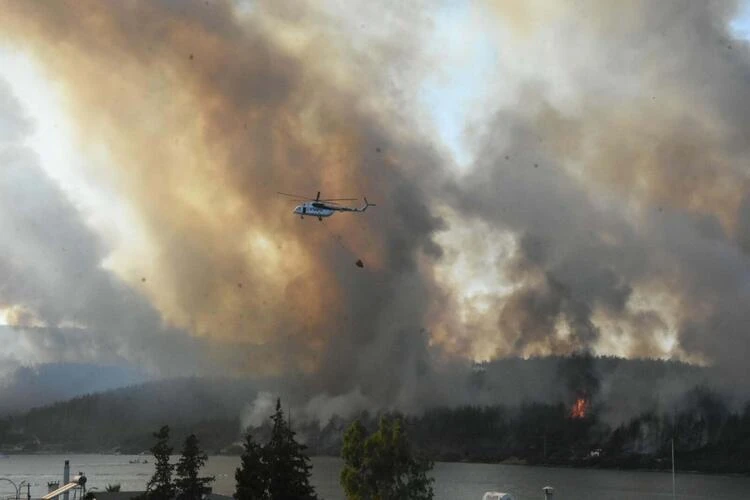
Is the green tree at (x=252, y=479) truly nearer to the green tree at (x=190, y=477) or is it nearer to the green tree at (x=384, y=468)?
the green tree at (x=190, y=477)

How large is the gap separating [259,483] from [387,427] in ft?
127

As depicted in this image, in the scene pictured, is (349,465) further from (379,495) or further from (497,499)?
(497,499)

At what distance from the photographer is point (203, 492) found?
95.0 m

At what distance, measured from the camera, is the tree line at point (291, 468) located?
89.0m

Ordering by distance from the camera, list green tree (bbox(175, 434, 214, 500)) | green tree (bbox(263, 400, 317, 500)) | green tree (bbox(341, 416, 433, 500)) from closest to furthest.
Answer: green tree (bbox(263, 400, 317, 500))
green tree (bbox(175, 434, 214, 500))
green tree (bbox(341, 416, 433, 500))

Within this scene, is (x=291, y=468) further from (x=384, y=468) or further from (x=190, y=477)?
(x=384, y=468)

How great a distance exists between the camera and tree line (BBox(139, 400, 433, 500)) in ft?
292

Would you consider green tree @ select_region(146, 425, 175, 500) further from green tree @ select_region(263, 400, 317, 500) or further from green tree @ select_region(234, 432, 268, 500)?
green tree @ select_region(263, 400, 317, 500)

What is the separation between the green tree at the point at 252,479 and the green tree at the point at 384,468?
32338 mm

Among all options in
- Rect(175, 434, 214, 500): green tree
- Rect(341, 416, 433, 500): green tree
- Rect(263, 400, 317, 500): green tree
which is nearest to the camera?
Rect(263, 400, 317, 500): green tree

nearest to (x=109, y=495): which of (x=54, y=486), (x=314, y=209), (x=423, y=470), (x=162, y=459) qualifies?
(x=162, y=459)

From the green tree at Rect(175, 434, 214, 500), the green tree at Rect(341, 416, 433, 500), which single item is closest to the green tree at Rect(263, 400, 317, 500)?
the green tree at Rect(175, 434, 214, 500)

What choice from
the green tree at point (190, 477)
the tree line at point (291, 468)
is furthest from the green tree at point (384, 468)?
the green tree at point (190, 477)

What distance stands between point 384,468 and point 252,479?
3606 cm
